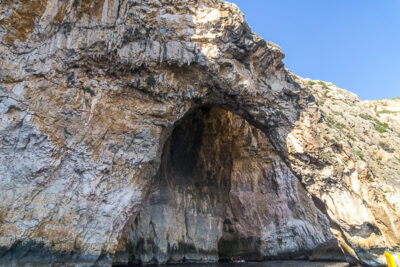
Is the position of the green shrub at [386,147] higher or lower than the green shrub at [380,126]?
lower

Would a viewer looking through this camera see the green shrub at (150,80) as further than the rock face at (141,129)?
Yes

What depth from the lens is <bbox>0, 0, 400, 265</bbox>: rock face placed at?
11984mm

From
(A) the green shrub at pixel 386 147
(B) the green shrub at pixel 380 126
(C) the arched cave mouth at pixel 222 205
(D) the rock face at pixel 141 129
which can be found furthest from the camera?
→ (C) the arched cave mouth at pixel 222 205

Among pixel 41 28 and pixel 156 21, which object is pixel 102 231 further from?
pixel 156 21

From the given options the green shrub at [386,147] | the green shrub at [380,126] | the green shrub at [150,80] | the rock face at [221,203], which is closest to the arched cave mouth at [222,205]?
the rock face at [221,203]

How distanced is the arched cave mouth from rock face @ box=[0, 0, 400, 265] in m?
0.17

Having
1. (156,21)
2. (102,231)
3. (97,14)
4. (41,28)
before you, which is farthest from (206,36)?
(102,231)

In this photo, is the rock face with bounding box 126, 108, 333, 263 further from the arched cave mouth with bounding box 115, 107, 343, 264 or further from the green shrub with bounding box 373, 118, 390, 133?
the green shrub with bounding box 373, 118, 390, 133

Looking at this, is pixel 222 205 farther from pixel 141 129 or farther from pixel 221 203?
pixel 141 129

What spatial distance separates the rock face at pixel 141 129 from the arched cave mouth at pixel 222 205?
6.5 inches

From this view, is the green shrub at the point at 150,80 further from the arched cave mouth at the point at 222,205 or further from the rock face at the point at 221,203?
the rock face at the point at 221,203

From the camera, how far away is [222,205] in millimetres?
24484

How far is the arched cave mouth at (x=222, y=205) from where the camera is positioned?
2027 cm

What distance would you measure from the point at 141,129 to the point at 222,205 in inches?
481
